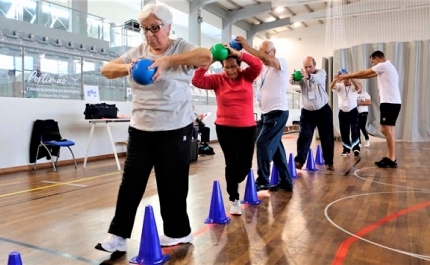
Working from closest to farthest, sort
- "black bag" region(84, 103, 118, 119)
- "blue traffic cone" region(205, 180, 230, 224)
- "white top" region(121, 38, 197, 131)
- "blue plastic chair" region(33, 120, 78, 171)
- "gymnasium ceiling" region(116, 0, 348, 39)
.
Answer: "white top" region(121, 38, 197, 131) < "blue traffic cone" region(205, 180, 230, 224) < "blue plastic chair" region(33, 120, 78, 171) < "black bag" region(84, 103, 118, 119) < "gymnasium ceiling" region(116, 0, 348, 39)

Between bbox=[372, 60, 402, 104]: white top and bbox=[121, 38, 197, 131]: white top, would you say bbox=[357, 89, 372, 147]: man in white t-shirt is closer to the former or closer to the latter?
bbox=[372, 60, 402, 104]: white top

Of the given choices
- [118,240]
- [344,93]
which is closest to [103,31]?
[344,93]

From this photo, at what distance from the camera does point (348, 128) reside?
6.30 metres

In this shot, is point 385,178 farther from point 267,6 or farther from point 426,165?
point 267,6

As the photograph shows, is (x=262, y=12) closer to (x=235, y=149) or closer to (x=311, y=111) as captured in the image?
(x=311, y=111)

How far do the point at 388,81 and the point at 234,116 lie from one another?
3113 mm

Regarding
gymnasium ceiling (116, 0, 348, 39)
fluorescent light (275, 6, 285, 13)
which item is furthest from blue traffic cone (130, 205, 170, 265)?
fluorescent light (275, 6, 285, 13)

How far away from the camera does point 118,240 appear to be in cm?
188

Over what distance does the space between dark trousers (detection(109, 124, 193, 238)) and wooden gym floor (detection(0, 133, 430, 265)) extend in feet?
0.83

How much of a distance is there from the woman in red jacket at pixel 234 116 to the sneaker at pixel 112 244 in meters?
0.97

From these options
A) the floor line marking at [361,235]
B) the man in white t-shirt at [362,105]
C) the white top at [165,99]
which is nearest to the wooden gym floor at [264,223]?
the floor line marking at [361,235]

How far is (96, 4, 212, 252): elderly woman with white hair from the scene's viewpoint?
1793 millimetres

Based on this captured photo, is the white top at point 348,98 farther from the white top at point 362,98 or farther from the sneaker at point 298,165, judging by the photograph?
the sneaker at point 298,165

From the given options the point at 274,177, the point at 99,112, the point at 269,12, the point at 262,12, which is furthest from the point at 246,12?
the point at 274,177
